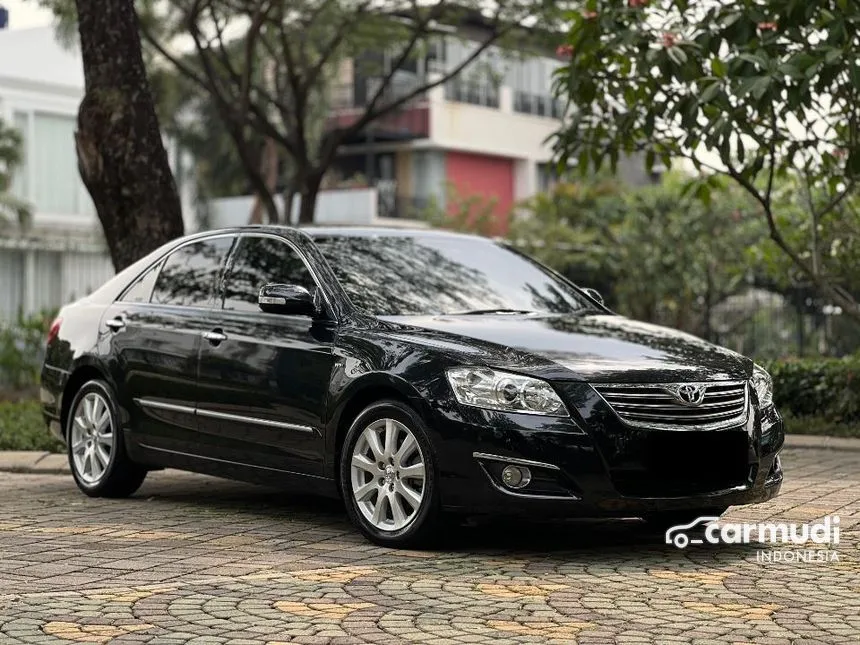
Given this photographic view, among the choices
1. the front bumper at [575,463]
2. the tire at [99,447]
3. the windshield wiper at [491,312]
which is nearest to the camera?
the front bumper at [575,463]

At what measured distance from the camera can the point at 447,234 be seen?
9852 mm

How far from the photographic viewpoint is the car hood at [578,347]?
307 inches

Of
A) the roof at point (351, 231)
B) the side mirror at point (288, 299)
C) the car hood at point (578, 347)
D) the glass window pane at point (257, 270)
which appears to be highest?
the roof at point (351, 231)

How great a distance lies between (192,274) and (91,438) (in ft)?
4.20

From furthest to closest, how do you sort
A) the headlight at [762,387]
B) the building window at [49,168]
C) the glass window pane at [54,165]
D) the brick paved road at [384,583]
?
the glass window pane at [54,165] → the building window at [49,168] → the headlight at [762,387] → the brick paved road at [384,583]

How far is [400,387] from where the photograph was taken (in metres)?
Answer: 7.99

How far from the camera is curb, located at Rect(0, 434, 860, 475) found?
12422 mm

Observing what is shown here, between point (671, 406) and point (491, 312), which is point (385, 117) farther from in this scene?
point (671, 406)

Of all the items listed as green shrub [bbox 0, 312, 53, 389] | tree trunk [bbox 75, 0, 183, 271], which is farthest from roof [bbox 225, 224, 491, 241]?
green shrub [bbox 0, 312, 53, 389]

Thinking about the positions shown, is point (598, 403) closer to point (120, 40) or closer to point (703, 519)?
point (703, 519)

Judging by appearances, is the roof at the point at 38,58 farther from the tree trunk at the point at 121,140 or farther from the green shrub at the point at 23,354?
the tree trunk at the point at 121,140

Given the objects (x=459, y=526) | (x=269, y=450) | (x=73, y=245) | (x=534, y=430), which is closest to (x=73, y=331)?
(x=269, y=450)

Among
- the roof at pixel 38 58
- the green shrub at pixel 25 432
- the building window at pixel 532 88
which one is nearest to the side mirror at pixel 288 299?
the green shrub at pixel 25 432

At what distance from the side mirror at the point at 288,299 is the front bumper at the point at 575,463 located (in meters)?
1.27
